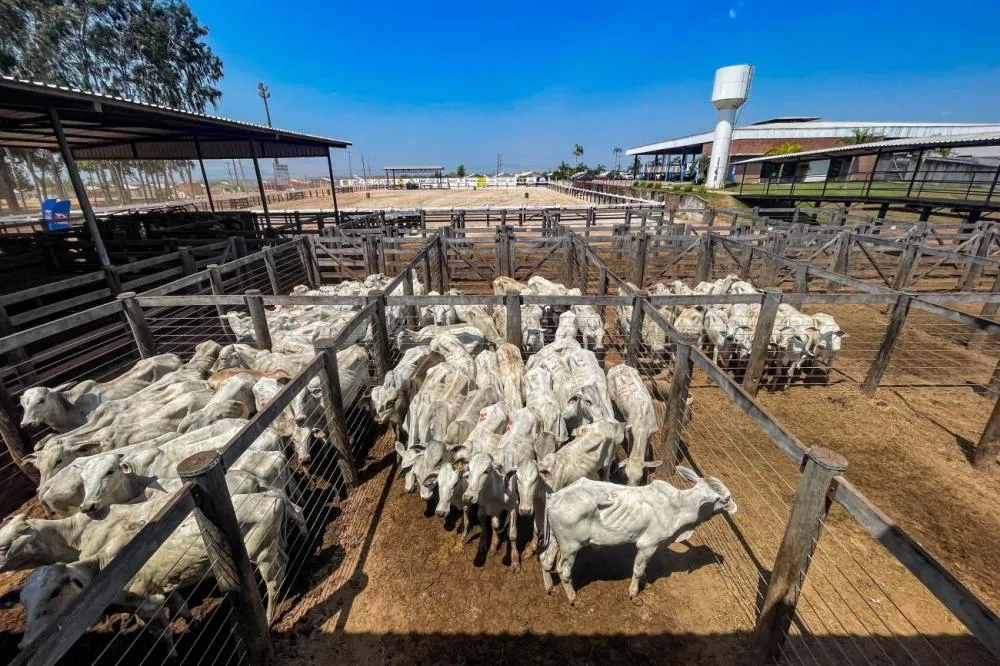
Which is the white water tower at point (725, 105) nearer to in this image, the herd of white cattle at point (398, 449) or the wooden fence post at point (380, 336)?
the herd of white cattle at point (398, 449)

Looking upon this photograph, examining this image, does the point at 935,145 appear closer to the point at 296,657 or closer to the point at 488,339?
the point at 488,339

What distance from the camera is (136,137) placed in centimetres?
1961

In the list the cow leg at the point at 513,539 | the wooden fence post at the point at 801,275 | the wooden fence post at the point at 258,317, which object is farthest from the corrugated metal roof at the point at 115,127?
the wooden fence post at the point at 801,275

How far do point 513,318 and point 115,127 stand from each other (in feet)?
57.5

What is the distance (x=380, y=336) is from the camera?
271 inches

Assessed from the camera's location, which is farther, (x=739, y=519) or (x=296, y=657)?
(x=739, y=519)

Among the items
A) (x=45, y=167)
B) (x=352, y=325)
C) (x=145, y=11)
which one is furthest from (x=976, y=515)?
(x=45, y=167)

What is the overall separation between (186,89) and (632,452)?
201 ft

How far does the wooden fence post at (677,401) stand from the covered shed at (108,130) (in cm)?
1158

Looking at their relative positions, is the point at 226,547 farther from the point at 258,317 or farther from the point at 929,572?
the point at 258,317

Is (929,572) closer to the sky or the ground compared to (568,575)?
closer to the sky

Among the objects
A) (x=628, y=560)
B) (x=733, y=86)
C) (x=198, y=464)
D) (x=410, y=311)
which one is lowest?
(x=628, y=560)

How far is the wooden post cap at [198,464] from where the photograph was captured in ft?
9.04

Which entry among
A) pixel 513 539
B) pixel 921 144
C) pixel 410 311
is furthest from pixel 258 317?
pixel 921 144
